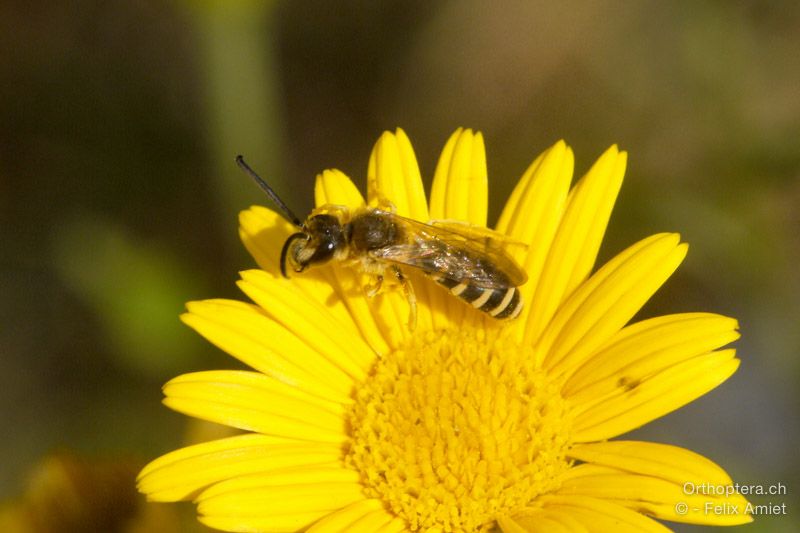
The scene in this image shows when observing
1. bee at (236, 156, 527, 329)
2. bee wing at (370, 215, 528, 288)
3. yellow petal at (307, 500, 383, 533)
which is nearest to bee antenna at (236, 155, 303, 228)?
bee at (236, 156, 527, 329)

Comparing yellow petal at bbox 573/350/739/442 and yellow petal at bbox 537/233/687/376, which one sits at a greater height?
yellow petal at bbox 537/233/687/376

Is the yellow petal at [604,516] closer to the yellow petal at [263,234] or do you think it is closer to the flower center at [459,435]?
the flower center at [459,435]

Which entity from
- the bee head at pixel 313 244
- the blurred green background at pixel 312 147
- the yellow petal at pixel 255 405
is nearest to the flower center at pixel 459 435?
the yellow petal at pixel 255 405

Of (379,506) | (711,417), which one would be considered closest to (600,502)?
(379,506)

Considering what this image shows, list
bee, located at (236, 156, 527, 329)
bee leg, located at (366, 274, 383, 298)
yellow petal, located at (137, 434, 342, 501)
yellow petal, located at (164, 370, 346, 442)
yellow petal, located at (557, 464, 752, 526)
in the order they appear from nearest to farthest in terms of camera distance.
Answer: yellow petal, located at (557, 464, 752, 526), yellow petal, located at (137, 434, 342, 501), yellow petal, located at (164, 370, 346, 442), bee, located at (236, 156, 527, 329), bee leg, located at (366, 274, 383, 298)

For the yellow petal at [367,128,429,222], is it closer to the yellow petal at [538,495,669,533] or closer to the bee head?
the bee head

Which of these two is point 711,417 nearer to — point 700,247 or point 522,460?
point 700,247
